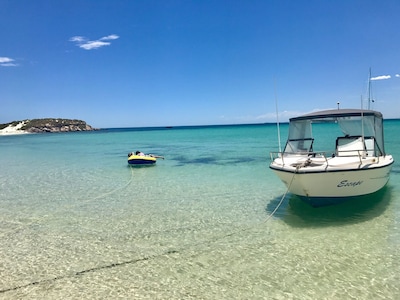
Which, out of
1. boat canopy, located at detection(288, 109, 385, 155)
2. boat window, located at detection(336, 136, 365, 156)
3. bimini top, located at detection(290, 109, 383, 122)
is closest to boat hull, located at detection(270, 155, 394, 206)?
boat window, located at detection(336, 136, 365, 156)

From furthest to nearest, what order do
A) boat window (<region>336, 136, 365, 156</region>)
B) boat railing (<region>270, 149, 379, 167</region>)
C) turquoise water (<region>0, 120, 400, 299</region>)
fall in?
boat window (<region>336, 136, 365, 156</region>)
boat railing (<region>270, 149, 379, 167</region>)
turquoise water (<region>0, 120, 400, 299</region>)

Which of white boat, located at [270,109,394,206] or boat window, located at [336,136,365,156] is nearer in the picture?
white boat, located at [270,109,394,206]

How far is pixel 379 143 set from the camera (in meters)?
13.3

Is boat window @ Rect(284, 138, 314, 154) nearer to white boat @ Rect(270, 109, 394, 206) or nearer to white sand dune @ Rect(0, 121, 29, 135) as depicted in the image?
white boat @ Rect(270, 109, 394, 206)

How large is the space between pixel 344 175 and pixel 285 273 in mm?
4597

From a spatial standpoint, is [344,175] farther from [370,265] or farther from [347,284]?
[347,284]

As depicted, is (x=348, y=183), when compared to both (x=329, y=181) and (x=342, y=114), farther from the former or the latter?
(x=342, y=114)

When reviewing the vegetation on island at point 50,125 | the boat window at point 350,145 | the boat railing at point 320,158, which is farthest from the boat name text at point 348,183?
the vegetation on island at point 50,125

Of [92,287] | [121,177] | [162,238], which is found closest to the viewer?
[92,287]

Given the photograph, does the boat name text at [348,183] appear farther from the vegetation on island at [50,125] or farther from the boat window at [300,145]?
the vegetation on island at [50,125]

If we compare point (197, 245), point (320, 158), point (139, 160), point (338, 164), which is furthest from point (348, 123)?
point (139, 160)

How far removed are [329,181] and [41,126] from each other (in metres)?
160

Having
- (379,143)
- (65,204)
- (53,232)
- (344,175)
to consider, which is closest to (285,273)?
(344,175)

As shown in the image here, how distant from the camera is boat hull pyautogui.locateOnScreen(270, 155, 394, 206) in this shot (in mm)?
10055
